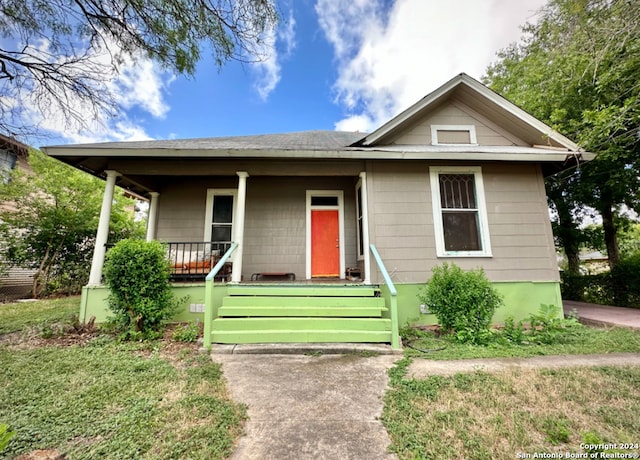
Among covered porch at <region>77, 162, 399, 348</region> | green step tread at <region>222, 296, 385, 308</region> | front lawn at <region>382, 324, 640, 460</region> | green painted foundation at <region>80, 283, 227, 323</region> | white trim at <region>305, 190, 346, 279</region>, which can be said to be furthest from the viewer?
white trim at <region>305, 190, 346, 279</region>

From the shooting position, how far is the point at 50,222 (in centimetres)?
835

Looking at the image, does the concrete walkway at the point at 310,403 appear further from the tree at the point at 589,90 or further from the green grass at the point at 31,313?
the tree at the point at 589,90

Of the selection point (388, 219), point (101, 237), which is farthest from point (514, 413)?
point (101, 237)

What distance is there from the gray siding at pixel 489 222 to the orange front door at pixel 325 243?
64.8 inches

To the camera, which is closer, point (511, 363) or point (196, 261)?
point (511, 363)

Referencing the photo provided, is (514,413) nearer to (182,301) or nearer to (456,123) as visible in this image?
(182,301)

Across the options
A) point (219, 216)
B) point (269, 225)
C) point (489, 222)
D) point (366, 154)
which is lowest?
point (489, 222)

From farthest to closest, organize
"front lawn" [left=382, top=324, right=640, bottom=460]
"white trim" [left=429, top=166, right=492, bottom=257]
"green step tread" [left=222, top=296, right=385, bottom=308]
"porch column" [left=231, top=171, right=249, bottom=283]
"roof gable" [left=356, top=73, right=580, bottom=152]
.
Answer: "roof gable" [left=356, top=73, right=580, bottom=152] < "white trim" [left=429, top=166, right=492, bottom=257] < "porch column" [left=231, top=171, right=249, bottom=283] < "green step tread" [left=222, top=296, right=385, bottom=308] < "front lawn" [left=382, top=324, right=640, bottom=460]

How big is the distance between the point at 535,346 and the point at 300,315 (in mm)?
3392

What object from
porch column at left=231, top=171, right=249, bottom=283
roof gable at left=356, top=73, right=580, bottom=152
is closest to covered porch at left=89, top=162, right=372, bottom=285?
porch column at left=231, top=171, right=249, bottom=283

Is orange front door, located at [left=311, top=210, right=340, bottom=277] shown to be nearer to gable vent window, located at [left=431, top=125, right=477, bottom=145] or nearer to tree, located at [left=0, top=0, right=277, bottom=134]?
gable vent window, located at [left=431, top=125, right=477, bottom=145]

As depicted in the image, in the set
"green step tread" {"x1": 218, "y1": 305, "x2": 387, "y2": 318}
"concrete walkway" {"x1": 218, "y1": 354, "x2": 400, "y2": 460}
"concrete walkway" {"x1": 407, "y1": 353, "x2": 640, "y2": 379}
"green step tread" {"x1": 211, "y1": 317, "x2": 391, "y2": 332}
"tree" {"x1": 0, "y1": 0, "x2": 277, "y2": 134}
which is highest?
"tree" {"x1": 0, "y1": 0, "x2": 277, "y2": 134}

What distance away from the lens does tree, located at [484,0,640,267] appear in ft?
14.1

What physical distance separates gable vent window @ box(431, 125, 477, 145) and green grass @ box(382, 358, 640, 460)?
4586 mm
